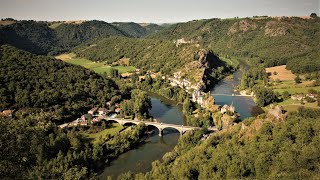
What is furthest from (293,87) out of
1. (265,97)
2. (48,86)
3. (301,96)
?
(48,86)

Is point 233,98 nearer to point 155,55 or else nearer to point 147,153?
point 147,153

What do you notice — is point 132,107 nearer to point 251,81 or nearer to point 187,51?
point 251,81

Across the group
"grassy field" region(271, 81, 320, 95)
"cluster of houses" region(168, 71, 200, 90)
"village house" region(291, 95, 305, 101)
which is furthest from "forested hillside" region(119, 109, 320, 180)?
"cluster of houses" region(168, 71, 200, 90)

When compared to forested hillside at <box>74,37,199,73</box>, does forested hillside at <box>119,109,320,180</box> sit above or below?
below

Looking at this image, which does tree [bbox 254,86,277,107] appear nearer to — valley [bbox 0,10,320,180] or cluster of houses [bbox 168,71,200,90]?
valley [bbox 0,10,320,180]

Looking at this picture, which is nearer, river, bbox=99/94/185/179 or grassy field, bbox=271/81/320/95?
river, bbox=99/94/185/179

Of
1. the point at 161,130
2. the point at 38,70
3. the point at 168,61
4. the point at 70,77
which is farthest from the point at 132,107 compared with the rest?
the point at 168,61

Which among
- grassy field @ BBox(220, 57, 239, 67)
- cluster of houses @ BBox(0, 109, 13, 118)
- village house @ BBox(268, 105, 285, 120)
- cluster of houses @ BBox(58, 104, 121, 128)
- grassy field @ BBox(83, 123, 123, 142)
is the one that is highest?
grassy field @ BBox(220, 57, 239, 67)

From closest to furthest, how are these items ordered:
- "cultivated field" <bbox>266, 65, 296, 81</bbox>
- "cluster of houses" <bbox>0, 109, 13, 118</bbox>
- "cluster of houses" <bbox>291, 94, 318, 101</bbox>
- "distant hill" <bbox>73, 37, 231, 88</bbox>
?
"cluster of houses" <bbox>0, 109, 13, 118</bbox> < "cluster of houses" <bbox>291, 94, 318, 101</bbox> < "cultivated field" <bbox>266, 65, 296, 81</bbox> < "distant hill" <bbox>73, 37, 231, 88</bbox>
